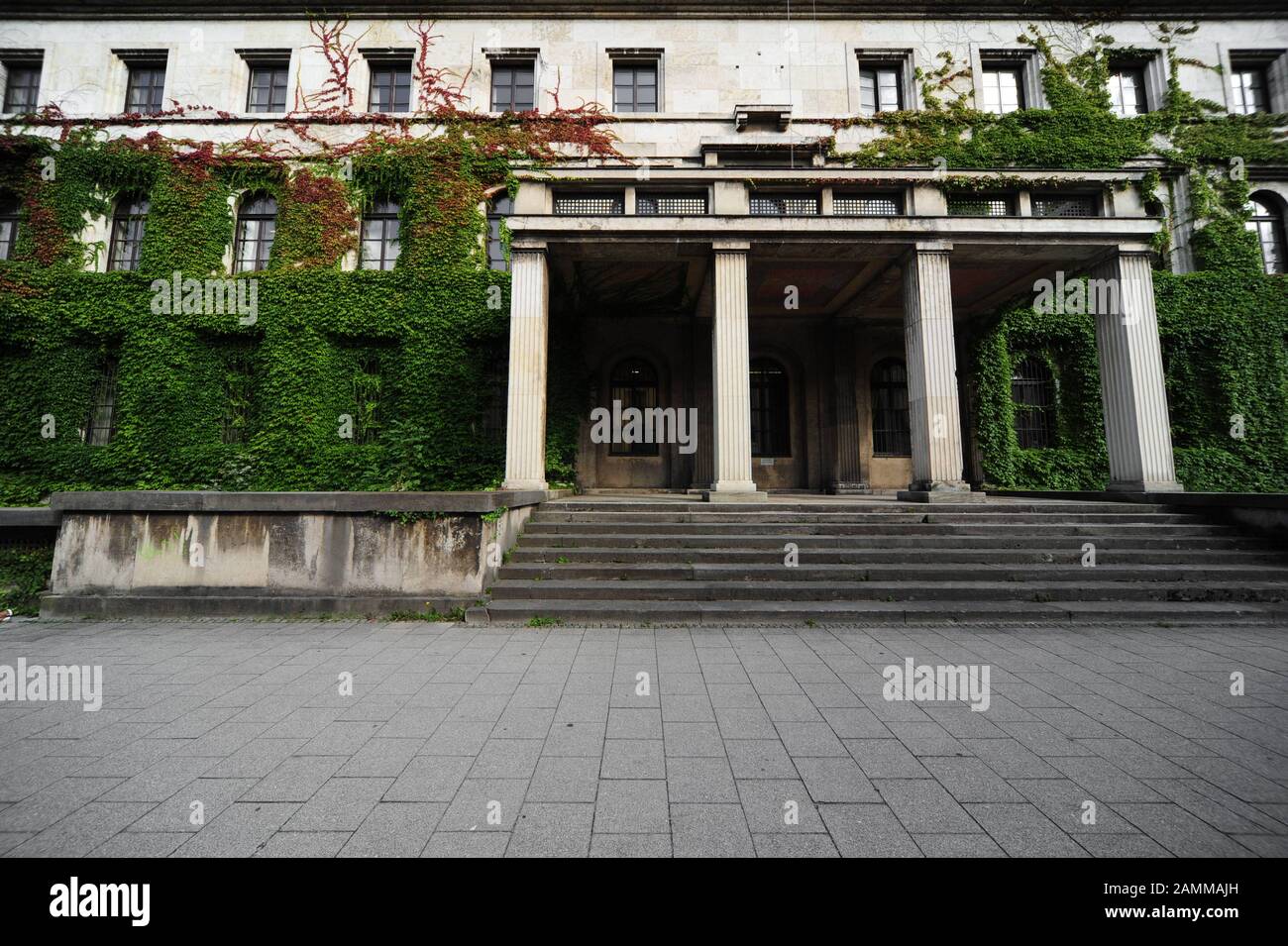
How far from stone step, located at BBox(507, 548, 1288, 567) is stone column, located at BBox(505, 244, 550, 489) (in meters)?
2.88

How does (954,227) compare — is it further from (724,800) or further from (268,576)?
(268,576)

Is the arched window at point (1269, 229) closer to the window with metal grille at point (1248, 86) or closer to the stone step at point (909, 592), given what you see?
the window with metal grille at point (1248, 86)

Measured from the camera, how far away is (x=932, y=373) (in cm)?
1086

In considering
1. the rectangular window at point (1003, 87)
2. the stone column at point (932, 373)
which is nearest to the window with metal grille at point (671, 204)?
the stone column at point (932, 373)

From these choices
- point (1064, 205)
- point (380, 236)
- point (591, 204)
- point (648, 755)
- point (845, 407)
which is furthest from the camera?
point (845, 407)

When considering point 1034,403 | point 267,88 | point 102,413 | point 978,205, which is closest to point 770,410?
point 978,205

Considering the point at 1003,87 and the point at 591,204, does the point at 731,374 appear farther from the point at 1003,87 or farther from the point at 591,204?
the point at 1003,87

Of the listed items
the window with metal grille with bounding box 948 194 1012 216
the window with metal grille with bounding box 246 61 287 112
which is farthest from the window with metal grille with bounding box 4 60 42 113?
the window with metal grille with bounding box 948 194 1012 216

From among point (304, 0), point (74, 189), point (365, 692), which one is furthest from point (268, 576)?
point (304, 0)

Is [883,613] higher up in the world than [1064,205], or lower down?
lower down

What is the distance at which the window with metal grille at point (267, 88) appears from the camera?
16953 mm

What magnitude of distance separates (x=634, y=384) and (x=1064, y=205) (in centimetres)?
1225

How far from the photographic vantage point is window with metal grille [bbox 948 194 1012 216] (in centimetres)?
1285

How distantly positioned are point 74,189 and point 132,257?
8.53ft
